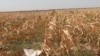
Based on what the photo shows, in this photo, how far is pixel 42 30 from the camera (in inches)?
127

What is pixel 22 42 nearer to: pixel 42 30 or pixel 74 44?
pixel 42 30

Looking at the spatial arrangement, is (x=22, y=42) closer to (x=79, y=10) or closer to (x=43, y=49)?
(x=43, y=49)

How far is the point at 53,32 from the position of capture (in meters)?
3.18

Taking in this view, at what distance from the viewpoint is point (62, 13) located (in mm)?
3279

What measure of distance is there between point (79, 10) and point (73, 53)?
50 centimetres

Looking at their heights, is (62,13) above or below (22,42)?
above

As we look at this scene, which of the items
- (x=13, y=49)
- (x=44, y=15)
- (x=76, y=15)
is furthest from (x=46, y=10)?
(x=13, y=49)

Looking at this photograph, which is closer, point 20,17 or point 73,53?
point 73,53

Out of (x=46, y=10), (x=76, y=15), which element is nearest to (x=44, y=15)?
(x=46, y=10)

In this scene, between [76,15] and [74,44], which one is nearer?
[74,44]

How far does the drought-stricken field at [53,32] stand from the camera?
307 cm

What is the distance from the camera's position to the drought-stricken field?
121 inches

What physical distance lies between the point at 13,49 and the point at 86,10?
0.80 meters

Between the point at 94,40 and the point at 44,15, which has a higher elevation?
the point at 44,15
